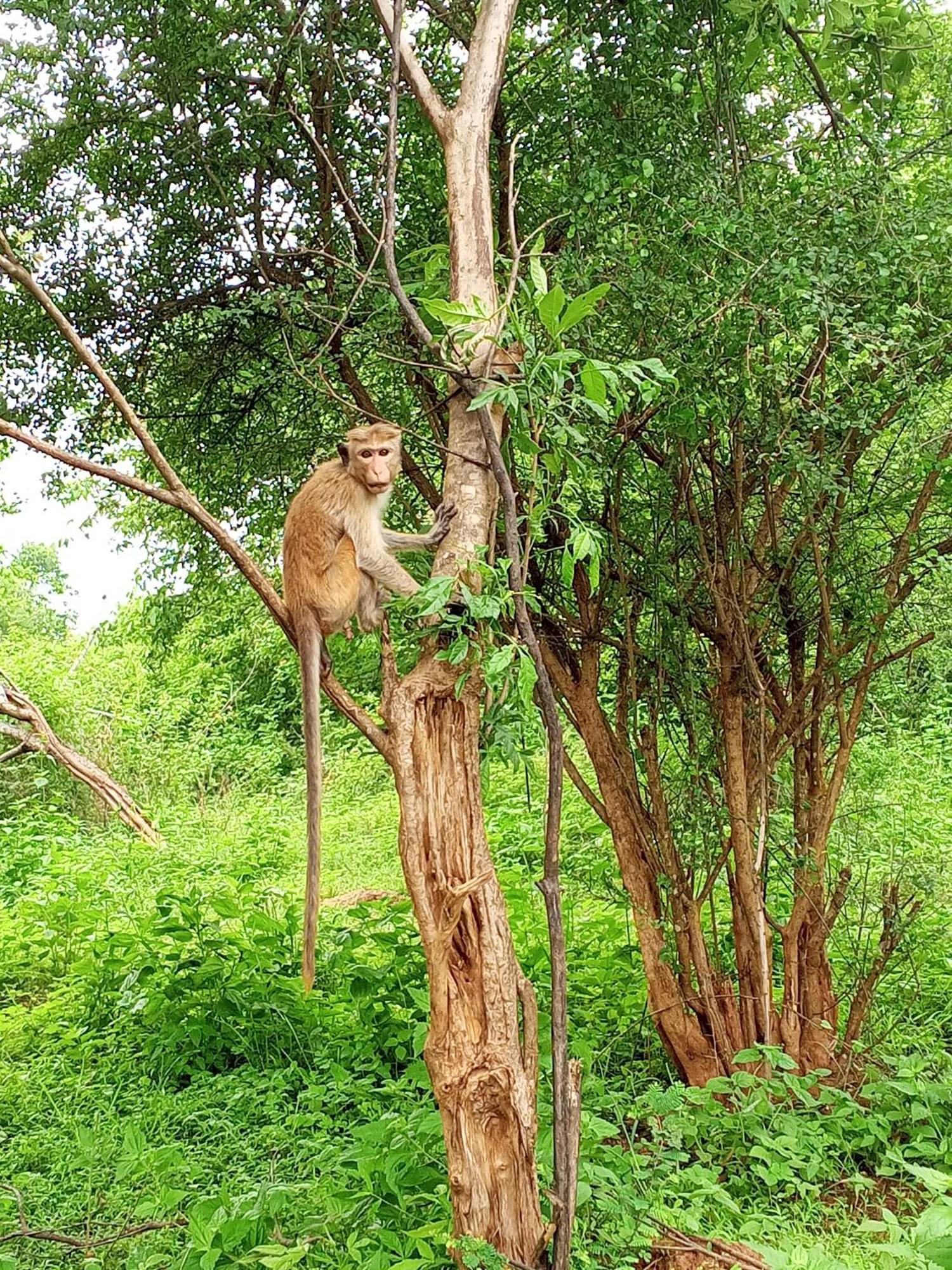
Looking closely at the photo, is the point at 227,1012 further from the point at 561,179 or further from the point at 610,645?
the point at 561,179

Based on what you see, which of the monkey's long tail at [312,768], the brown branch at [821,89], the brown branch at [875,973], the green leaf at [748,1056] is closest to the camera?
the monkey's long tail at [312,768]

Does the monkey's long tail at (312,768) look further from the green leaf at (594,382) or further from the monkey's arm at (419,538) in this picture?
the green leaf at (594,382)

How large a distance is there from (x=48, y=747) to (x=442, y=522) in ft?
6.15

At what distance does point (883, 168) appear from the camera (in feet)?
12.0

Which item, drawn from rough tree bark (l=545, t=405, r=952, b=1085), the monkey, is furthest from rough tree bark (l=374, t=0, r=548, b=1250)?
rough tree bark (l=545, t=405, r=952, b=1085)

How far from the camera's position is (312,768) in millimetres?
3383

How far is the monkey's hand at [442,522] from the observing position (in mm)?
3061

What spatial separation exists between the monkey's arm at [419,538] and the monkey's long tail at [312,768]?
15.7 inches

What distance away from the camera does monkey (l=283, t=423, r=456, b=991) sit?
379 centimetres

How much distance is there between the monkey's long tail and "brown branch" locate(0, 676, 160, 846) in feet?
2.62

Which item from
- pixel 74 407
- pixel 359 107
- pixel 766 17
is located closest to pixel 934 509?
pixel 766 17

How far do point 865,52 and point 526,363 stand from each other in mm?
2165

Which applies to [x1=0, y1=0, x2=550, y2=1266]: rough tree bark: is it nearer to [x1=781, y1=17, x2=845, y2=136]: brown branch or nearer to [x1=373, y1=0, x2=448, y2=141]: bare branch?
[x1=373, y1=0, x2=448, y2=141]: bare branch

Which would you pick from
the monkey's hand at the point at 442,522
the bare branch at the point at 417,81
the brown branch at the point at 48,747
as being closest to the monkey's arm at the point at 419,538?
the monkey's hand at the point at 442,522
